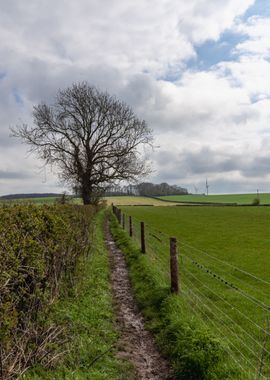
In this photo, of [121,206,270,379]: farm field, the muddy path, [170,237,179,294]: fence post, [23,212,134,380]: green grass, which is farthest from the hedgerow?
[170,237,179,294]: fence post

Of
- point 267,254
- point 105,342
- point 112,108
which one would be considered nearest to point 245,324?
point 105,342

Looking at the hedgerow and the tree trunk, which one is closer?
the hedgerow

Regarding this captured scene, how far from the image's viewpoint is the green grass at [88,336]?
4.96m

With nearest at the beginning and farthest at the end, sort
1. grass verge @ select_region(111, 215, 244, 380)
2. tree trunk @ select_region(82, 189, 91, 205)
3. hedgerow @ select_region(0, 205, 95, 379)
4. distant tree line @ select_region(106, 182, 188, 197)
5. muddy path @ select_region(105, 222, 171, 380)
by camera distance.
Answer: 1. hedgerow @ select_region(0, 205, 95, 379)
2. grass verge @ select_region(111, 215, 244, 380)
3. muddy path @ select_region(105, 222, 171, 380)
4. tree trunk @ select_region(82, 189, 91, 205)
5. distant tree line @ select_region(106, 182, 188, 197)

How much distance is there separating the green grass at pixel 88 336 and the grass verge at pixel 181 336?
82 centimetres

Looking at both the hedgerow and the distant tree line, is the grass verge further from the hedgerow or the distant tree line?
the distant tree line

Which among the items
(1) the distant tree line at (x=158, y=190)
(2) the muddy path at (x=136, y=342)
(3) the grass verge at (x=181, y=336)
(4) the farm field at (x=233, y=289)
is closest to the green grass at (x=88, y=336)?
(2) the muddy path at (x=136, y=342)

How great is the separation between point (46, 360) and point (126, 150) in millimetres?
33680

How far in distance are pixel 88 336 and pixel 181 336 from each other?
1715 millimetres

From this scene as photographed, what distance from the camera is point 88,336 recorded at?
20.7ft

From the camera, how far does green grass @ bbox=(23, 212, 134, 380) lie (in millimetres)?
4963

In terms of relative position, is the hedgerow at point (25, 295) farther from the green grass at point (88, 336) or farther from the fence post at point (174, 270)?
the fence post at point (174, 270)

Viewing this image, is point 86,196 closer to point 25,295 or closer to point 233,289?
point 233,289

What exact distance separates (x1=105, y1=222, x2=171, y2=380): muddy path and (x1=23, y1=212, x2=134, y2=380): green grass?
180mm
